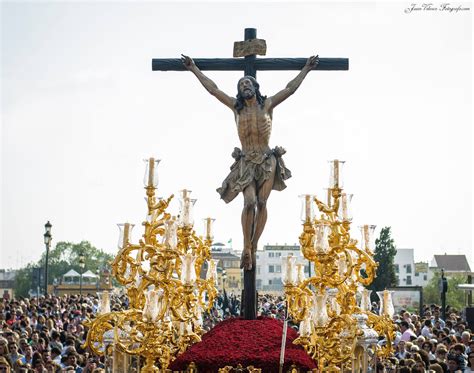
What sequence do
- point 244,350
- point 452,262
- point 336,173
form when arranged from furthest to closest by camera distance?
point 452,262 < point 336,173 < point 244,350

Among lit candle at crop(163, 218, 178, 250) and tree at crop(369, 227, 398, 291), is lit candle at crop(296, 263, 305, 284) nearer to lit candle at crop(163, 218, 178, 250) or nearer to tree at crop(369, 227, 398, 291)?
lit candle at crop(163, 218, 178, 250)

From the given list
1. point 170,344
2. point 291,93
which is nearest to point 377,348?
point 170,344

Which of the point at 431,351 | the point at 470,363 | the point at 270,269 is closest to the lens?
the point at 470,363

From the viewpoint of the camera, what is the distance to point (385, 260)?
2210 inches

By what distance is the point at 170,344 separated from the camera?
39.5ft

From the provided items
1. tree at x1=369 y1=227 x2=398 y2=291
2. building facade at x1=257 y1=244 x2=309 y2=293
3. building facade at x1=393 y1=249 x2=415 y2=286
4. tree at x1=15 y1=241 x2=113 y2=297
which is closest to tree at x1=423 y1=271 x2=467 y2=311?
building facade at x1=393 y1=249 x2=415 y2=286

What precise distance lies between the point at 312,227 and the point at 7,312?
17.5m

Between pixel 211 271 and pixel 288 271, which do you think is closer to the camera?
pixel 288 271

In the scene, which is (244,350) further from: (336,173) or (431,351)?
(431,351)

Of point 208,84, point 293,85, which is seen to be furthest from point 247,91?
point 208,84

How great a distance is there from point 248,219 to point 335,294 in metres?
1.78

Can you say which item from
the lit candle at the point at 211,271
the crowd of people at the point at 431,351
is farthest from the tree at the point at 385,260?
the lit candle at the point at 211,271

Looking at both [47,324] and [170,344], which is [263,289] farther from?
[170,344]

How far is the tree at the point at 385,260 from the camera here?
54.8 m
